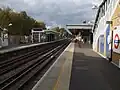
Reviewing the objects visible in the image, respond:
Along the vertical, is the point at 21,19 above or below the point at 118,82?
above

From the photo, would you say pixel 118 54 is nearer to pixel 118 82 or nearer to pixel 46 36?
pixel 118 82

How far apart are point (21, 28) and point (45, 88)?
87.1m

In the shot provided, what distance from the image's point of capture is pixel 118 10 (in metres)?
24.5

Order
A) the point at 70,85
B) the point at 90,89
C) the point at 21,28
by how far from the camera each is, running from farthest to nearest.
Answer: the point at 21,28, the point at 70,85, the point at 90,89

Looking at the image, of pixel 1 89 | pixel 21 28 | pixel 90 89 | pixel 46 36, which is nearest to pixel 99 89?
pixel 90 89

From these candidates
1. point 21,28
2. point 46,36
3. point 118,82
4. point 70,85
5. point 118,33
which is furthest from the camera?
point 21,28

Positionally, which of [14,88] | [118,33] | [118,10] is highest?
[118,10]

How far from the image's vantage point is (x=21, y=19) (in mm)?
100812

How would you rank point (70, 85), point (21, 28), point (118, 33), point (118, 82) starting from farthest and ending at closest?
point (21, 28) → point (118, 33) → point (118, 82) → point (70, 85)

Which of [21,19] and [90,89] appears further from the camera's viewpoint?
[21,19]

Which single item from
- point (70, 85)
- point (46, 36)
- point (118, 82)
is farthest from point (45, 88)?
point (46, 36)

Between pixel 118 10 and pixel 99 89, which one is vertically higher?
pixel 118 10

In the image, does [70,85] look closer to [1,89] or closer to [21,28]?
[1,89]

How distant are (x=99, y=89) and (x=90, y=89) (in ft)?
1.26
